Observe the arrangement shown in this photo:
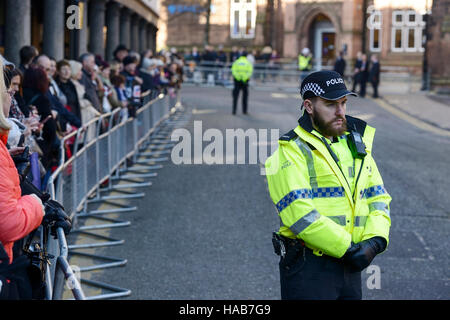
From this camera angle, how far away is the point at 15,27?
14773mm

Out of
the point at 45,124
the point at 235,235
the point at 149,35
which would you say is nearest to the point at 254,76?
the point at 149,35

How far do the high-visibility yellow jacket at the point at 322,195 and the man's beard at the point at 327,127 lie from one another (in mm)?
40

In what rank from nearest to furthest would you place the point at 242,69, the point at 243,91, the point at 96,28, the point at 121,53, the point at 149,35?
the point at 121,53 → the point at 242,69 → the point at 243,91 → the point at 96,28 → the point at 149,35

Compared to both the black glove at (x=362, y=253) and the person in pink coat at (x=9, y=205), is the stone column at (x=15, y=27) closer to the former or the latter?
the person in pink coat at (x=9, y=205)

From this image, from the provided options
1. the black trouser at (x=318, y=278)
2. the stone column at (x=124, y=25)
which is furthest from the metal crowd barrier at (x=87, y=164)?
the stone column at (x=124, y=25)

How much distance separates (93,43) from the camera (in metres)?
23.3

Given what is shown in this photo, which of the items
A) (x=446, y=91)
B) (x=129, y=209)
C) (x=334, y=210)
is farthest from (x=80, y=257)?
(x=446, y=91)

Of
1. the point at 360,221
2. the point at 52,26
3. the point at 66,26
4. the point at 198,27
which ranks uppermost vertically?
the point at 198,27

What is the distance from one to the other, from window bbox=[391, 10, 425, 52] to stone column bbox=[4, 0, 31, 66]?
30.5 meters

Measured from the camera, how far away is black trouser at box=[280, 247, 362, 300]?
381cm

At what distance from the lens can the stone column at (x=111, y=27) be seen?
26.5m

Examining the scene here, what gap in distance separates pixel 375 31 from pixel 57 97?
3565 cm

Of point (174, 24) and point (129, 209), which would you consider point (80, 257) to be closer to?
point (129, 209)

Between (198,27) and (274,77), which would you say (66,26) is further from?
(198,27)
